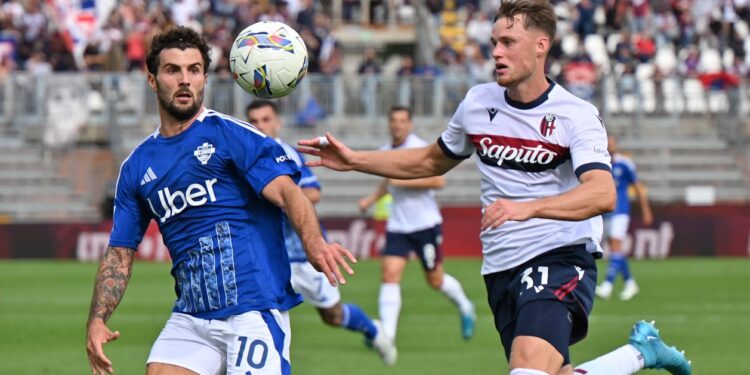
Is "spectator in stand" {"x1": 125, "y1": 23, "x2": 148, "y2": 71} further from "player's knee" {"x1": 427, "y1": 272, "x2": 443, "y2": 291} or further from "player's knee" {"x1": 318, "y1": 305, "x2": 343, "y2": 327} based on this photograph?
"player's knee" {"x1": 318, "y1": 305, "x2": 343, "y2": 327}

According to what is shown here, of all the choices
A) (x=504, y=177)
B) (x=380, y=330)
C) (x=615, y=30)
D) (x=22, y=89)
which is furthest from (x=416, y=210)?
(x=615, y=30)

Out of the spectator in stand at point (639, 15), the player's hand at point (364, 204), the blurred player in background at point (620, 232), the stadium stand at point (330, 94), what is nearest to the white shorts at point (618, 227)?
the blurred player in background at point (620, 232)

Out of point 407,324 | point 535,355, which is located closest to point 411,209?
point 407,324

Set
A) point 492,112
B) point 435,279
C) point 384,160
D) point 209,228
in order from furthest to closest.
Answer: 1. point 435,279
2. point 384,160
3. point 492,112
4. point 209,228

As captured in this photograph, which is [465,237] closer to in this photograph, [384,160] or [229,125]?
[384,160]

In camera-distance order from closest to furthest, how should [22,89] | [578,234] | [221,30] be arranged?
[578,234] < [22,89] < [221,30]

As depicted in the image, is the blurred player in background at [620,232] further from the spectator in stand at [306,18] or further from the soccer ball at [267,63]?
the spectator in stand at [306,18]

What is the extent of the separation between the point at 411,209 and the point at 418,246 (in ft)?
1.47

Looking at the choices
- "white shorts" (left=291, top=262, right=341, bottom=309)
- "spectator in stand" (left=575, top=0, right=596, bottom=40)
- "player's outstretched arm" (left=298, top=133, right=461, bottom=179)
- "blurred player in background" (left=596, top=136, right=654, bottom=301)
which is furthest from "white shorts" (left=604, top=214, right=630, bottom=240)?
"spectator in stand" (left=575, top=0, right=596, bottom=40)

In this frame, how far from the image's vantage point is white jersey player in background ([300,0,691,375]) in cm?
722

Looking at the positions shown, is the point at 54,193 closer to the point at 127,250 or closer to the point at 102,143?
the point at 102,143

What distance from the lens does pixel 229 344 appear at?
6.93 metres

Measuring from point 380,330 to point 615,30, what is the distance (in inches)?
916

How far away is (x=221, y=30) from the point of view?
3192 cm
